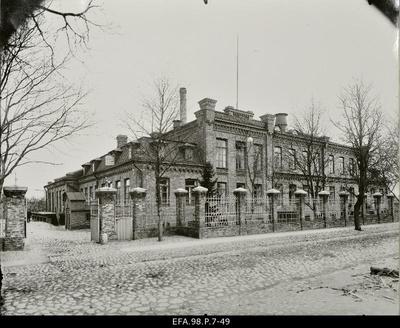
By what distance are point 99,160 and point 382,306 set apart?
28824mm

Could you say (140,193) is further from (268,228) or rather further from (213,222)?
(268,228)

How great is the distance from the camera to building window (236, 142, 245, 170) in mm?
24141

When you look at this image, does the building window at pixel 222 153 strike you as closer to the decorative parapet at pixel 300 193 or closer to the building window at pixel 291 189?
the decorative parapet at pixel 300 193

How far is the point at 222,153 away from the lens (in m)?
23.4

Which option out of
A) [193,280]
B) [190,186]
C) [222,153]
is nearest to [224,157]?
[222,153]

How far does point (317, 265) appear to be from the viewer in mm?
7777

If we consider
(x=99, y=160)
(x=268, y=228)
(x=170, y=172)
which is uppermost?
(x=99, y=160)

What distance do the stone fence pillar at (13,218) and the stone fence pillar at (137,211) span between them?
4.50 metres

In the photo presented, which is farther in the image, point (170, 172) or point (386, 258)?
point (170, 172)

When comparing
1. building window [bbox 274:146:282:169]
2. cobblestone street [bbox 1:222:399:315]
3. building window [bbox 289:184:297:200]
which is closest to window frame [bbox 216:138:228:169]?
building window [bbox 274:146:282:169]

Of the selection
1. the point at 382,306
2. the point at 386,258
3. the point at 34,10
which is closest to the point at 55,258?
the point at 34,10

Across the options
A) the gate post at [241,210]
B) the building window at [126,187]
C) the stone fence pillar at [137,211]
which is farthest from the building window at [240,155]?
the stone fence pillar at [137,211]

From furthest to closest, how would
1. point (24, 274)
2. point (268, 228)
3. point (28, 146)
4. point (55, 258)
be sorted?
point (268, 228) → point (55, 258) → point (28, 146) → point (24, 274)

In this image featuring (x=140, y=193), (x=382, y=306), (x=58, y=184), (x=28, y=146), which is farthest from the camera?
(x=58, y=184)
